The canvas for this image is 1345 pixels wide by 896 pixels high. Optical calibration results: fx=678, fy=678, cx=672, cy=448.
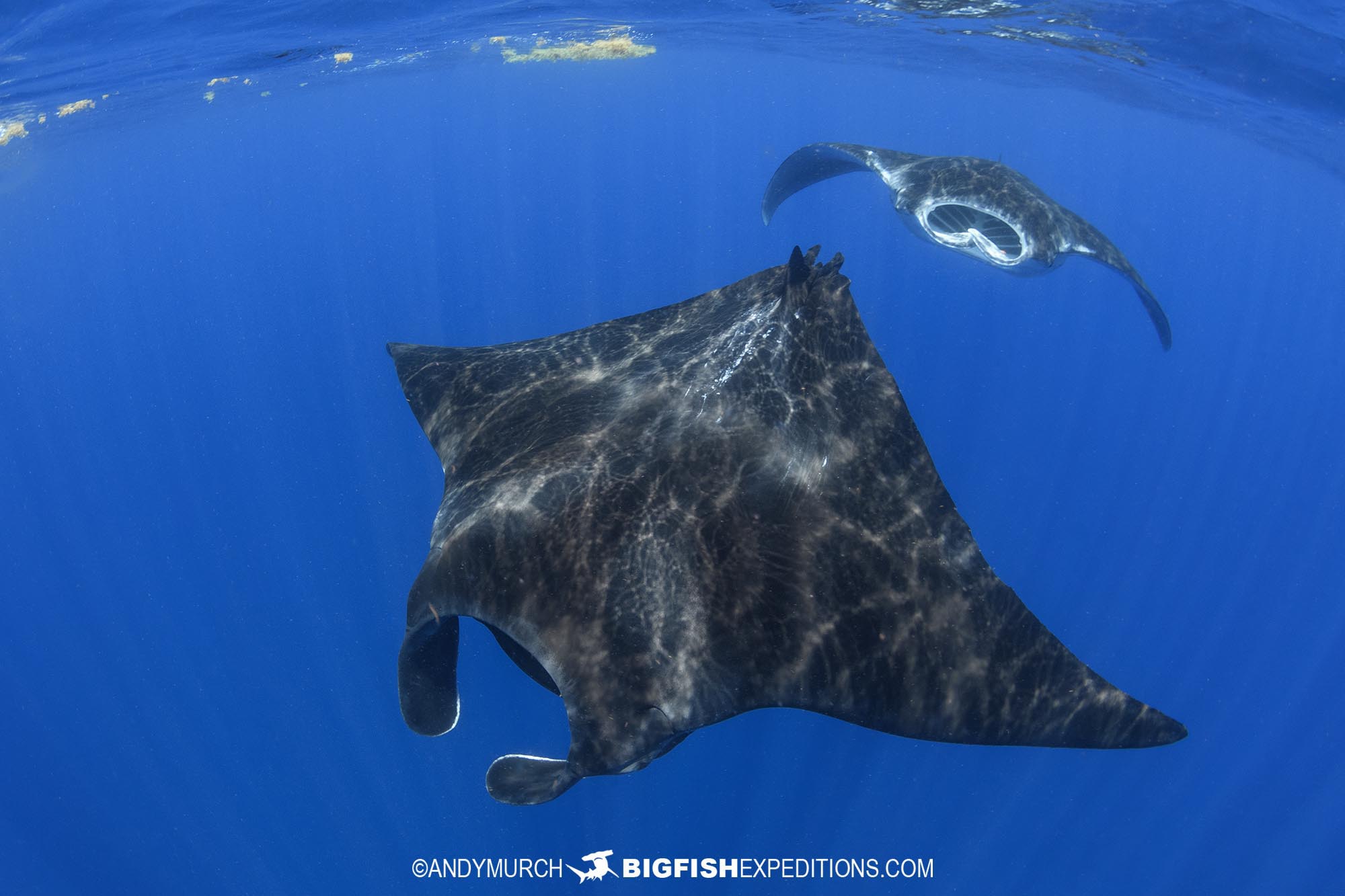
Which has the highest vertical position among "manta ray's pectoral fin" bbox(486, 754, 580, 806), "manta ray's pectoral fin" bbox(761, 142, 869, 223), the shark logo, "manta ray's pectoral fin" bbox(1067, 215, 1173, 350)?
"manta ray's pectoral fin" bbox(761, 142, 869, 223)

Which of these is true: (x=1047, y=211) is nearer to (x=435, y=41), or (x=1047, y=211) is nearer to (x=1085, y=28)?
(x=1085, y=28)

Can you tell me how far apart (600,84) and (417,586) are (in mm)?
38312

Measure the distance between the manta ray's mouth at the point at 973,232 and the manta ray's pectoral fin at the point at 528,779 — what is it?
9859 mm

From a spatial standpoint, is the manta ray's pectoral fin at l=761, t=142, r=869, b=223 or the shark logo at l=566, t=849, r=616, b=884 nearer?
the shark logo at l=566, t=849, r=616, b=884

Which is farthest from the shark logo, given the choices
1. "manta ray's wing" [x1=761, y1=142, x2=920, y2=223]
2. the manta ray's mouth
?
"manta ray's wing" [x1=761, y1=142, x2=920, y2=223]

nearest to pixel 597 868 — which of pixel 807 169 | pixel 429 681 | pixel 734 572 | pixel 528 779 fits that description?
pixel 429 681

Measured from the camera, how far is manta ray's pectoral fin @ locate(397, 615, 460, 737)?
455cm

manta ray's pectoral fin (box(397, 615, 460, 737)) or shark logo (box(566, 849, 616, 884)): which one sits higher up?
manta ray's pectoral fin (box(397, 615, 460, 737))

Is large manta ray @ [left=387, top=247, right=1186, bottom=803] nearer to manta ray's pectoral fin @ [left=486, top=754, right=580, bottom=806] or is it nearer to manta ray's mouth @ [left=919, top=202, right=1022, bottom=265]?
manta ray's pectoral fin @ [left=486, top=754, right=580, bottom=806]

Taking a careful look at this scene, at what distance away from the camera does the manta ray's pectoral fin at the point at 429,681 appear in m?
4.55

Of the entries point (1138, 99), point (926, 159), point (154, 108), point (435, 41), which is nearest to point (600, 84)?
point (435, 41)

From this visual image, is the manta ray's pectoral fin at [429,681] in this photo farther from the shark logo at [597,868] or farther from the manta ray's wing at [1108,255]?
the manta ray's wing at [1108,255]

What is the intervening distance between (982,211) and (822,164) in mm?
2991

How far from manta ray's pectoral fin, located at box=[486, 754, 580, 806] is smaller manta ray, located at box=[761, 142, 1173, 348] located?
953cm
